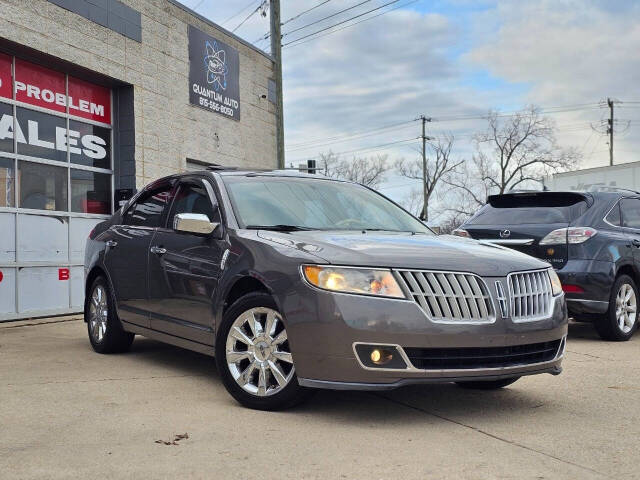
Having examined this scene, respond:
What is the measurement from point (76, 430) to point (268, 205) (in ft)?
6.91

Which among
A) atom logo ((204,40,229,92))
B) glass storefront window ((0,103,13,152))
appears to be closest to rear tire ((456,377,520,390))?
glass storefront window ((0,103,13,152))

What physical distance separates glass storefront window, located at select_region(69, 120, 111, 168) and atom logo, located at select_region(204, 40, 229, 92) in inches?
125

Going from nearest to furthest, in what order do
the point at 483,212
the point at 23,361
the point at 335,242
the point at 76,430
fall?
the point at 76,430, the point at 335,242, the point at 23,361, the point at 483,212

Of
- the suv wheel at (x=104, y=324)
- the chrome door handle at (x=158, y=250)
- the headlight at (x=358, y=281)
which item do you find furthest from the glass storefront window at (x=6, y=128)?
the headlight at (x=358, y=281)

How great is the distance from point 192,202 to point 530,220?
13.7ft

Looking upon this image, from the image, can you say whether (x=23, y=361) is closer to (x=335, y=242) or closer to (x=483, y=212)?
(x=335, y=242)

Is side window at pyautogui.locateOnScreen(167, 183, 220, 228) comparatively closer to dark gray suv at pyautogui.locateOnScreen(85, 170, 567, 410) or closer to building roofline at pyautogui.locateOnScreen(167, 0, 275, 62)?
dark gray suv at pyautogui.locateOnScreen(85, 170, 567, 410)

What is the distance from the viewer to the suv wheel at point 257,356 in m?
4.50

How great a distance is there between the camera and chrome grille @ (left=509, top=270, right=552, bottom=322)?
4.53 meters

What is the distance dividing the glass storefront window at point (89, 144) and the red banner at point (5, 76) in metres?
1.39

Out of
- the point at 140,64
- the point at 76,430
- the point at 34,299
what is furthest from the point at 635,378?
the point at 140,64

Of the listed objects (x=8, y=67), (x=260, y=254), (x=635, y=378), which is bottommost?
(x=635, y=378)

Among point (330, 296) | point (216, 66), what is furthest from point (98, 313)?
point (216, 66)

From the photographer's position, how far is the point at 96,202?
1241cm
